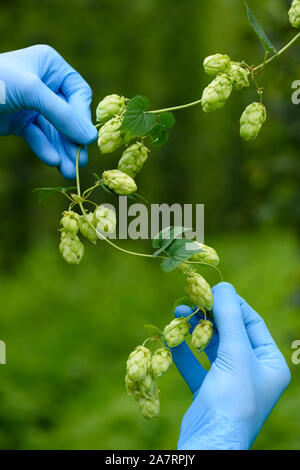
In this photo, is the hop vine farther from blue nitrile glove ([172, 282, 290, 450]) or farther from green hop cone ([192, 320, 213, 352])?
blue nitrile glove ([172, 282, 290, 450])

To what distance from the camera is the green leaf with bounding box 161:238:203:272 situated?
3.70ft

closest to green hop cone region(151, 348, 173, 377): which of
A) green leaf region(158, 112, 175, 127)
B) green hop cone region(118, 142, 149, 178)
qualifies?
green hop cone region(118, 142, 149, 178)

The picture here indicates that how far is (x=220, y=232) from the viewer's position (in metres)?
9.48

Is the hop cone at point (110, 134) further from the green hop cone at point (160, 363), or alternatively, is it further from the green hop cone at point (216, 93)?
the green hop cone at point (160, 363)

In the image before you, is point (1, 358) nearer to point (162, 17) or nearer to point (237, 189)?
point (162, 17)

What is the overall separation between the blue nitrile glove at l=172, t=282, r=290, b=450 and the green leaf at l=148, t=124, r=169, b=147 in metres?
0.41

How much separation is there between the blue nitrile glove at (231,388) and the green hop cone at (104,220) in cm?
34

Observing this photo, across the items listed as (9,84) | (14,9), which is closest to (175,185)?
(14,9)

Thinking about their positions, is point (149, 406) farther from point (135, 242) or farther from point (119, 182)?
point (135, 242)

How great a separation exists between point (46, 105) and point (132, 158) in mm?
383

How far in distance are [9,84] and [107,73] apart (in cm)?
504

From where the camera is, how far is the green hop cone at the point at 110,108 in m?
1.20

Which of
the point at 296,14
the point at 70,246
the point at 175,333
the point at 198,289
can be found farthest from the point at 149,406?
the point at 296,14

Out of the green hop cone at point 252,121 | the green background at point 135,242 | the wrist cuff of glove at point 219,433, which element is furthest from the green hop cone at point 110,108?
the green background at point 135,242
